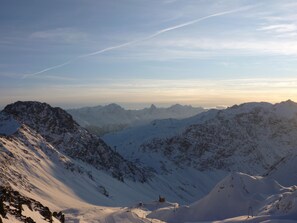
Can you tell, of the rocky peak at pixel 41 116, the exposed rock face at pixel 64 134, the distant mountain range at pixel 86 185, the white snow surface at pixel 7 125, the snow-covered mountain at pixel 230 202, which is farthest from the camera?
the rocky peak at pixel 41 116

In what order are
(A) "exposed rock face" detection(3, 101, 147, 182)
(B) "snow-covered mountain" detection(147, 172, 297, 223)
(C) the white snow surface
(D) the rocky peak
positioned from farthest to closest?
(D) the rocky peak → (A) "exposed rock face" detection(3, 101, 147, 182) → (C) the white snow surface → (B) "snow-covered mountain" detection(147, 172, 297, 223)

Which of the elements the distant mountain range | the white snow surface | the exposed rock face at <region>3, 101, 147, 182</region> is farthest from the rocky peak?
the white snow surface

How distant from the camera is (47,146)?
15512cm

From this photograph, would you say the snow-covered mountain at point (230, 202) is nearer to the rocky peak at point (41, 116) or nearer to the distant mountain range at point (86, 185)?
the distant mountain range at point (86, 185)

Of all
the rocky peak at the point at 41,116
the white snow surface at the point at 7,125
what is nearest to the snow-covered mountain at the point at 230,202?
the white snow surface at the point at 7,125

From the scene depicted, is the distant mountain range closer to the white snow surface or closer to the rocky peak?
the white snow surface

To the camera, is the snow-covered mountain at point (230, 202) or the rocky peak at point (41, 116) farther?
the rocky peak at point (41, 116)

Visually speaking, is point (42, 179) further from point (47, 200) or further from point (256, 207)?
point (256, 207)

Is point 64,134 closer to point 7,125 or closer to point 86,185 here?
point 7,125

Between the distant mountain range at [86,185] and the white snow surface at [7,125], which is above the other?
the white snow surface at [7,125]

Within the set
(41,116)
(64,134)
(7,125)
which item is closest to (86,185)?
(64,134)

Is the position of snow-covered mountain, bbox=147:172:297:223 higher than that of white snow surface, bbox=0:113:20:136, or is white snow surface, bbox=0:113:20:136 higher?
white snow surface, bbox=0:113:20:136

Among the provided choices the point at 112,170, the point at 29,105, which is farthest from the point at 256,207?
the point at 29,105

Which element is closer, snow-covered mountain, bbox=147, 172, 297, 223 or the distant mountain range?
the distant mountain range
